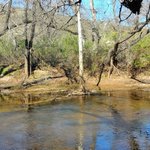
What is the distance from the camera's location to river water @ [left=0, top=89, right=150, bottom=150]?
11.3 meters

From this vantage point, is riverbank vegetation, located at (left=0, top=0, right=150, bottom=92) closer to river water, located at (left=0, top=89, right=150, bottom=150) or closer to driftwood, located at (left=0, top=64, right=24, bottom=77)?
driftwood, located at (left=0, top=64, right=24, bottom=77)

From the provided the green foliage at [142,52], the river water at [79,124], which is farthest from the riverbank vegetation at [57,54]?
the river water at [79,124]

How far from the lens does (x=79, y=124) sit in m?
14.2

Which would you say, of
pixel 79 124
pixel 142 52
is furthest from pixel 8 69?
pixel 79 124

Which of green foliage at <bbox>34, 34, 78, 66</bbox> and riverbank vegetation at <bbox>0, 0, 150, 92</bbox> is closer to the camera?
riverbank vegetation at <bbox>0, 0, 150, 92</bbox>

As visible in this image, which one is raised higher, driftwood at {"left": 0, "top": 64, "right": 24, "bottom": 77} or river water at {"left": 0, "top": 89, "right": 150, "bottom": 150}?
driftwood at {"left": 0, "top": 64, "right": 24, "bottom": 77}

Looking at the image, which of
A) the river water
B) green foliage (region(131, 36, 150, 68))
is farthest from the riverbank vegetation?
the river water

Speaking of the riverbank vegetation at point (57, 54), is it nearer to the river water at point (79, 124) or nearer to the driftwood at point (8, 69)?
the driftwood at point (8, 69)

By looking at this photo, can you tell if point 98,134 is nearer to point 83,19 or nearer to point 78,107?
point 78,107

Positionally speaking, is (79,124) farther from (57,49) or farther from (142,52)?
(57,49)

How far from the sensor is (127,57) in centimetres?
2836

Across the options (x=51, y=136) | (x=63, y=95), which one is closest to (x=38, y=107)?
(x=63, y=95)

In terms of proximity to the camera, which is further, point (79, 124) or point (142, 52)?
point (142, 52)

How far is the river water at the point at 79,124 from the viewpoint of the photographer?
A: 11.3 m
